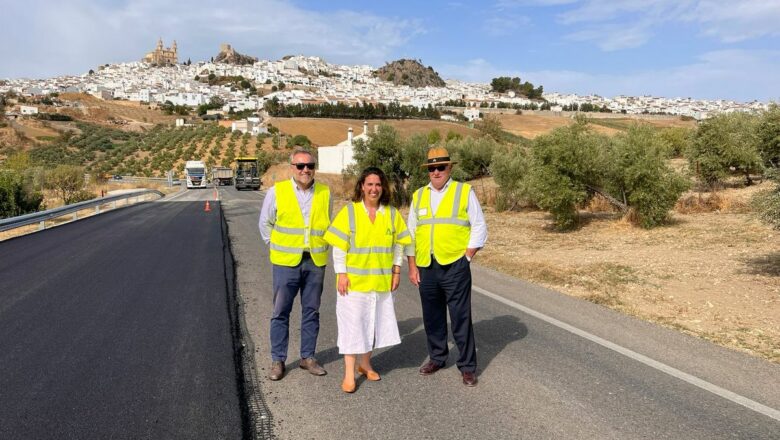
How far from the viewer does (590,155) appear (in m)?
16.6

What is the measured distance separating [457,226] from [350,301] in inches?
42.9

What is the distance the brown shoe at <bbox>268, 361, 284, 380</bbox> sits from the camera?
4.88 m

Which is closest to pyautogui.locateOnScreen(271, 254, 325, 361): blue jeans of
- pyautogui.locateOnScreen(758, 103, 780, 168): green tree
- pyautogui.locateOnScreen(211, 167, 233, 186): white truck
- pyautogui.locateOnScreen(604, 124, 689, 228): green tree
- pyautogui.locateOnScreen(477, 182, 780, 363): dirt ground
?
pyautogui.locateOnScreen(477, 182, 780, 363): dirt ground

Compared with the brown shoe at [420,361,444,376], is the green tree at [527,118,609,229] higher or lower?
higher

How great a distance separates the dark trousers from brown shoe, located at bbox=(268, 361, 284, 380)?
4.28ft

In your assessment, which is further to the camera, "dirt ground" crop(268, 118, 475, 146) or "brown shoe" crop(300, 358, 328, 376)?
"dirt ground" crop(268, 118, 475, 146)

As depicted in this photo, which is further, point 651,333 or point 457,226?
point 651,333

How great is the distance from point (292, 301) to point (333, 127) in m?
107

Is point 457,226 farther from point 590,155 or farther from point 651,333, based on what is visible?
point 590,155

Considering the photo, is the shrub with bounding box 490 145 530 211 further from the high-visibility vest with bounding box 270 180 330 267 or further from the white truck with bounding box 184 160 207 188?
the white truck with bounding box 184 160 207 188

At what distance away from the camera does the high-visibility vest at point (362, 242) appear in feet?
15.2

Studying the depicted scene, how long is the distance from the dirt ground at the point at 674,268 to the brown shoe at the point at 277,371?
4.62 meters

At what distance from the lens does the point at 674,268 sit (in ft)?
34.2

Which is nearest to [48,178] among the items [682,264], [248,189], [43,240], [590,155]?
[248,189]
